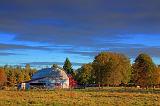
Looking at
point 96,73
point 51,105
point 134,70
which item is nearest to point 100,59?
point 96,73

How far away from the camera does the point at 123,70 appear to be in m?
118

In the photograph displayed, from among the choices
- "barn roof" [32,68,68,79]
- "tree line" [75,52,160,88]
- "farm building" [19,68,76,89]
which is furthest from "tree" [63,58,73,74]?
"tree line" [75,52,160,88]

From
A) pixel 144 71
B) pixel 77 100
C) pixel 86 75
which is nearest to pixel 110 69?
pixel 144 71

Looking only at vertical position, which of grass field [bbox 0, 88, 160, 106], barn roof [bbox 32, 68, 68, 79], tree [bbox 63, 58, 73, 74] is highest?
tree [bbox 63, 58, 73, 74]

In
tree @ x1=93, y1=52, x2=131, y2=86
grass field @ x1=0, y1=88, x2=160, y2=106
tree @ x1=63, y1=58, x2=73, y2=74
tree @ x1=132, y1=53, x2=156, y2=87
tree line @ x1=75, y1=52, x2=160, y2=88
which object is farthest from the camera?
tree @ x1=63, y1=58, x2=73, y2=74

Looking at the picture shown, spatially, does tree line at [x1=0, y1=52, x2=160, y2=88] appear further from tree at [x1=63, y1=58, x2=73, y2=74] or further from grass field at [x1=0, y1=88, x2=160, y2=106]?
tree at [x1=63, y1=58, x2=73, y2=74]

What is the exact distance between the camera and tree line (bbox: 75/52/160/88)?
4013 inches

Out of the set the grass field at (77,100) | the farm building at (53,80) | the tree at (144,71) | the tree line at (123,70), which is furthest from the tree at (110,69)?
the grass field at (77,100)

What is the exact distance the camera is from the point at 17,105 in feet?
103

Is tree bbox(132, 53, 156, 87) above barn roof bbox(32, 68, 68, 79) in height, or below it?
below

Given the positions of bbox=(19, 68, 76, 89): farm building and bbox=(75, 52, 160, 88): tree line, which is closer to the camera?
bbox=(75, 52, 160, 88): tree line

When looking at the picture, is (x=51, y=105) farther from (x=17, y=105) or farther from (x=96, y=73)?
(x=96, y=73)

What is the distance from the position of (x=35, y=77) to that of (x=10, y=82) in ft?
40.1

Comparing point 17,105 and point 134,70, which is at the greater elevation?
point 134,70
